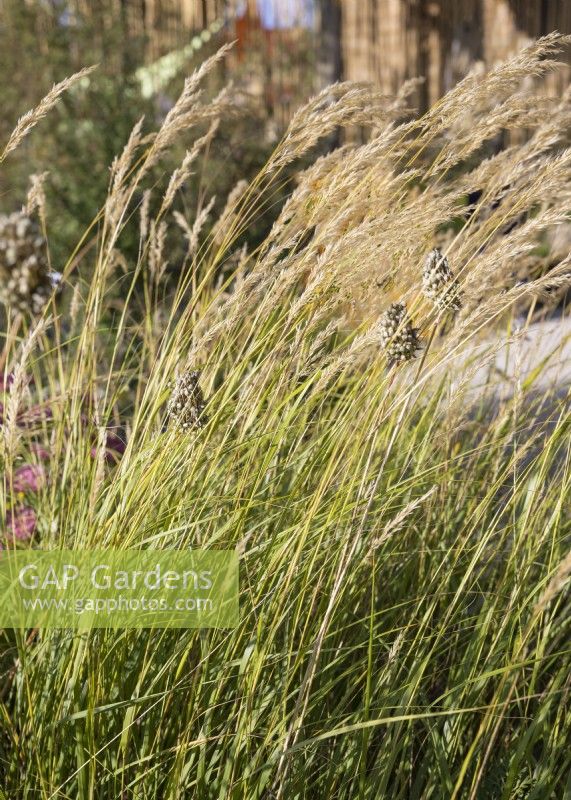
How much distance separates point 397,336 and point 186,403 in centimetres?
36

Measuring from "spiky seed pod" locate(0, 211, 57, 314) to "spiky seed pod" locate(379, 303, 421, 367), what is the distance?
536mm

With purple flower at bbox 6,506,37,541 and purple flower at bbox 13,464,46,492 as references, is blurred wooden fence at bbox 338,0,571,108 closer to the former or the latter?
purple flower at bbox 13,464,46,492

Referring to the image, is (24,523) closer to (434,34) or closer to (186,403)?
(186,403)

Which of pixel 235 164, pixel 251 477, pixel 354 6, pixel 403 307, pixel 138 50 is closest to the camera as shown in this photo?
pixel 403 307

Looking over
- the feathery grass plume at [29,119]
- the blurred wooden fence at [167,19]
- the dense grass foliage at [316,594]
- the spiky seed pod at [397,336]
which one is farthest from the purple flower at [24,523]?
the blurred wooden fence at [167,19]

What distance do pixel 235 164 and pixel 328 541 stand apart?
4.60 meters

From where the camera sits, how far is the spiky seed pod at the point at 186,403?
145 cm

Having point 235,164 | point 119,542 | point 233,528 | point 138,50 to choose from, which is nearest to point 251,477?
point 233,528

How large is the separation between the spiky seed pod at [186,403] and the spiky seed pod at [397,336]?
1.04 feet

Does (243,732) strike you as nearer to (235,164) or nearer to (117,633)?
(117,633)

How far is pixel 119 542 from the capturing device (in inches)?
58.6

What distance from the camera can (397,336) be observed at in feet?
4.59

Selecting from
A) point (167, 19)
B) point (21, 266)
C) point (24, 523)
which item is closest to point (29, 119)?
point (21, 266)

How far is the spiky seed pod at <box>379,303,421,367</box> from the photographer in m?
1.37
